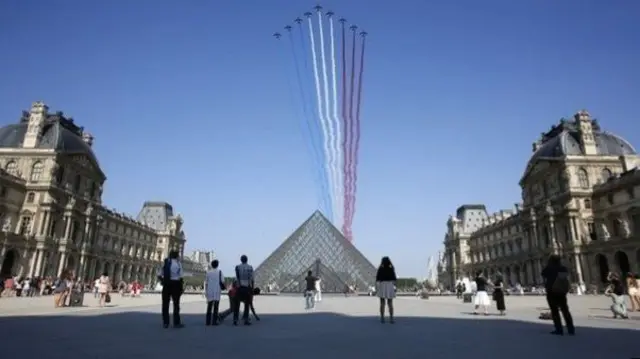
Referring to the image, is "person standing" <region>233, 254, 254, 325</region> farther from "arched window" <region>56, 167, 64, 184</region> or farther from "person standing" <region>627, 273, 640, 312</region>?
"arched window" <region>56, 167, 64, 184</region>

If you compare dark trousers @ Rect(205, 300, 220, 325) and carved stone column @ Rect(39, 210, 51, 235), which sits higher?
carved stone column @ Rect(39, 210, 51, 235)

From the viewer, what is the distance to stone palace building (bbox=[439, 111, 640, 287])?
3794 cm

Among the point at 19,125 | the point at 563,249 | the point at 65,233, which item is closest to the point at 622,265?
the point at 563,249

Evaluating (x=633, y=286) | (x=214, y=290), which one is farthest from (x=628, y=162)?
(x=214, y=290)

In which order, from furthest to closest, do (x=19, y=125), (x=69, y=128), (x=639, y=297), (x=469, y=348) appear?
1. (x=69, y=128)
2. (x=19, y=125)
3. (x=639, y=297)
4. (x=469, y=348)

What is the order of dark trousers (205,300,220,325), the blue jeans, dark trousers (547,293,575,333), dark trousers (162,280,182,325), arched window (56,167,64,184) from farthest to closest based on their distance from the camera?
arched window (56,167,64,184) < the blue jeans < dark trousers (205,300,220,325) < dark trousers (162,280,182,325) < dark trousers (547,293,575,333)

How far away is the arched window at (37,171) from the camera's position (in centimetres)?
4416

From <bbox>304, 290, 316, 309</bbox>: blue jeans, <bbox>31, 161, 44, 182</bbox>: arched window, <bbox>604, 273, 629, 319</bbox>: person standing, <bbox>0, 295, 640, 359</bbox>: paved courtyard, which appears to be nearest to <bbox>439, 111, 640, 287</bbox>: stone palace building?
<bbox>604, 273, 629, 319</bbox>: person standing

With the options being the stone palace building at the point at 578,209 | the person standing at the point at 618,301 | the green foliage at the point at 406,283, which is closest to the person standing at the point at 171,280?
the person standing at the point at 618,301

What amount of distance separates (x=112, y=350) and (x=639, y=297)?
1480 centimetres

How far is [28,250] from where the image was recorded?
40.6 metres

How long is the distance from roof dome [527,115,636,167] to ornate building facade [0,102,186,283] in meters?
57.4

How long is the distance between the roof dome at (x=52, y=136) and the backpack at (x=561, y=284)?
5150cm

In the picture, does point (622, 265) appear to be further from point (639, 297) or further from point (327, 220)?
point (639, 297)
